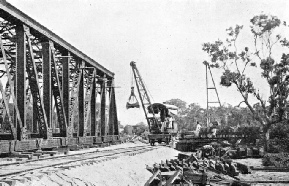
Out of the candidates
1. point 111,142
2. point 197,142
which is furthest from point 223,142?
point 111,142

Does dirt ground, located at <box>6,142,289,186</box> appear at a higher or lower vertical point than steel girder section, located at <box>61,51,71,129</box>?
lower

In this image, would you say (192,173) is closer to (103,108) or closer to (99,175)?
(99,175)

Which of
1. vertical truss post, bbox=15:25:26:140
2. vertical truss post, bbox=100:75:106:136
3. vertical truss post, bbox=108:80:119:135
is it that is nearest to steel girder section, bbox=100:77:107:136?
vertical truss post, bbox=100:75:106:136

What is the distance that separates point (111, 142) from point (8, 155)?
65.4 ft

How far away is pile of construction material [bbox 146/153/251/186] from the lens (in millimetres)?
11336

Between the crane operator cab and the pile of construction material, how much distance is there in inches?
630

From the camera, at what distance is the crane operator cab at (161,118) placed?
115ft

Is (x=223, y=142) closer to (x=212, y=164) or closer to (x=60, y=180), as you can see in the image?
(x=212, y=164)

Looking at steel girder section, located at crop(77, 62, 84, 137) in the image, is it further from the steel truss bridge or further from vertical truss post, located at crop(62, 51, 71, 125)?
vertical truss post, located at crop(62, 51, 71, 125)

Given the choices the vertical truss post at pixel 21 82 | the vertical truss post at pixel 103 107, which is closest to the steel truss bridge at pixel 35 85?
the vertical truss post at pixel 21 82

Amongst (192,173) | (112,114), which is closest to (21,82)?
(192,173)

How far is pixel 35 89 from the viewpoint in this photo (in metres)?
18.9

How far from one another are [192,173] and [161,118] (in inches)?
928

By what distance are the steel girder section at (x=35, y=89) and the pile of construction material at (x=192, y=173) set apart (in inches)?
276
